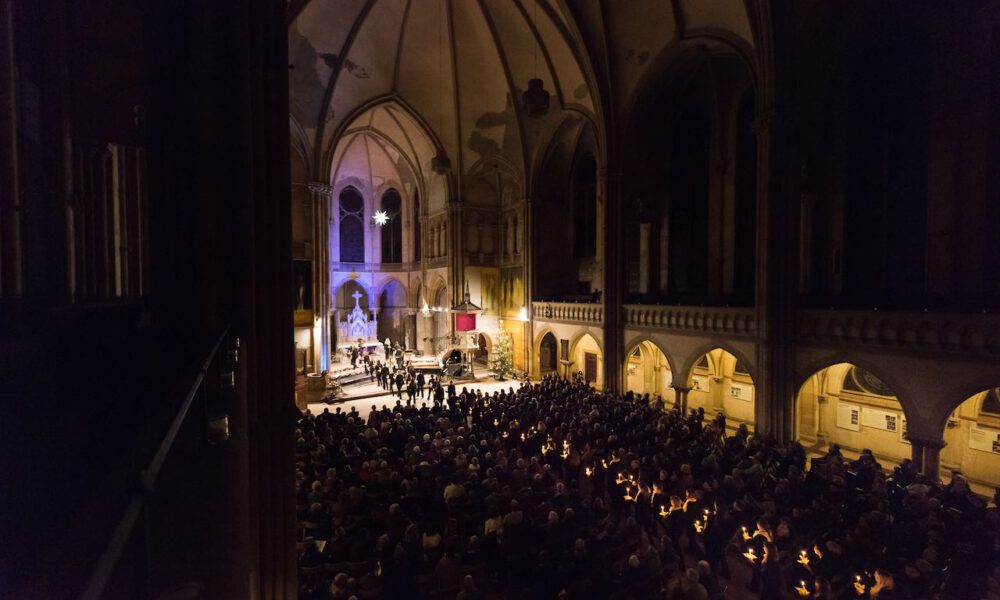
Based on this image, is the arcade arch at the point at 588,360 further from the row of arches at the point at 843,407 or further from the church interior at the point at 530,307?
the church interior at the point at 530,307

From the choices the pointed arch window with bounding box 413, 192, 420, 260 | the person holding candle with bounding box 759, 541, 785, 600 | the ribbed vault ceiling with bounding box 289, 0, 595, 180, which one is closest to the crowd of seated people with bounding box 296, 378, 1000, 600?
the person holding candle with bounding box 759, 541, 785, 600

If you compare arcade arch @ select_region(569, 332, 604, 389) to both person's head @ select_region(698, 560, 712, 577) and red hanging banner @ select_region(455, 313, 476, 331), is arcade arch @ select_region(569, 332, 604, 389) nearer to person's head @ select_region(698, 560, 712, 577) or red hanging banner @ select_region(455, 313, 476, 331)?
red hanging banner @ select_region(455, 313, 476, 331)

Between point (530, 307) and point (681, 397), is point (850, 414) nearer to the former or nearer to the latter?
point (681, 397)

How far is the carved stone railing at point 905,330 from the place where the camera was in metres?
9.50

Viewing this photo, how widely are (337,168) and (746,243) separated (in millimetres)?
26282

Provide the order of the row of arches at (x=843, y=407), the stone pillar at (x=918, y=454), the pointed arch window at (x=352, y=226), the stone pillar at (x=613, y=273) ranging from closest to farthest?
the stone pillar at (x=918, y=454), the row of arches at (x=843, y=407), the stone pillar at (x=613, y=273), the pointed arch window at (x=352, y=226)

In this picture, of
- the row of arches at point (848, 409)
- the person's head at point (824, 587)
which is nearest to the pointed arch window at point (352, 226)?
the row of arches at point (848, 409)

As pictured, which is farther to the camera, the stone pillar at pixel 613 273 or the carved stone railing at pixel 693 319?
the stone pillar at pixel 613 273

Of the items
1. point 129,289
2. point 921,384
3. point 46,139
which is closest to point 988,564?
point 921,384

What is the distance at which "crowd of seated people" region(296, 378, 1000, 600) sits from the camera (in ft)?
19.5

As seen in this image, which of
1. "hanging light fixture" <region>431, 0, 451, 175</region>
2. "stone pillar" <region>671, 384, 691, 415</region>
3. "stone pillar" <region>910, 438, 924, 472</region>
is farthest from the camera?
"hanging light fixture" <region>431, 0, 451, 175</region>

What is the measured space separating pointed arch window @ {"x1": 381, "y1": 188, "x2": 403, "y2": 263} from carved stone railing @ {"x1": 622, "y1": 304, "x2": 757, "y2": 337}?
2169cm

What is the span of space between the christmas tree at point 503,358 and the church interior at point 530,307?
0.17 meters

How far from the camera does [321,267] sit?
22875 mm
